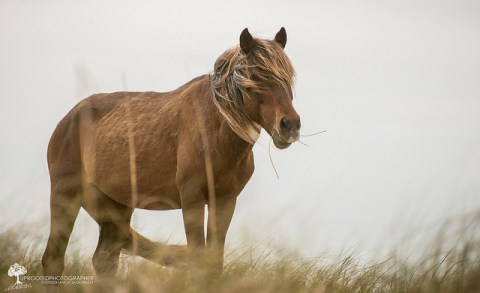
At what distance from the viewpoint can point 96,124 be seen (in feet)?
27.3

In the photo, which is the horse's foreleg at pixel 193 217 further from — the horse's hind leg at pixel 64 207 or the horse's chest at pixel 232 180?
the horse's hind leg at pixel 64 207

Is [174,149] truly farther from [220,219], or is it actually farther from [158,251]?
[158,251]

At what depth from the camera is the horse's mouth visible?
6.14 m

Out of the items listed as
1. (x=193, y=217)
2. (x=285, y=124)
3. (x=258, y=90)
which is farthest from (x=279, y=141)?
(x=193, y=217)

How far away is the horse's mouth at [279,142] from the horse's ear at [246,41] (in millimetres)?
910

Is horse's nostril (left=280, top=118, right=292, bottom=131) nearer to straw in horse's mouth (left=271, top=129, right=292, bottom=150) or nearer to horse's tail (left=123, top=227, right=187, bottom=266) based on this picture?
straw in horse's mouth (left=271, top=129, right=292, bottom=150)

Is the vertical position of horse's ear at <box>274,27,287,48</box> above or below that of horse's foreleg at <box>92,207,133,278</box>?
above

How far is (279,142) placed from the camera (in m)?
6.18

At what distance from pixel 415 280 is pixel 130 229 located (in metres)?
3.99

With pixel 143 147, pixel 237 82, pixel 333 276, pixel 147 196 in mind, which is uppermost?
pixel 237 82

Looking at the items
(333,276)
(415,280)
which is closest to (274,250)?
(333,276)

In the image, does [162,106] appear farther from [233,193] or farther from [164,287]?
[164,287]

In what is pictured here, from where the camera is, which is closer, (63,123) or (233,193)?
(233,193)

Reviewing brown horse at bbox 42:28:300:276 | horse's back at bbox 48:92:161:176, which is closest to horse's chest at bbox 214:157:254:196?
brown horse at bbox 42:28:300:276
